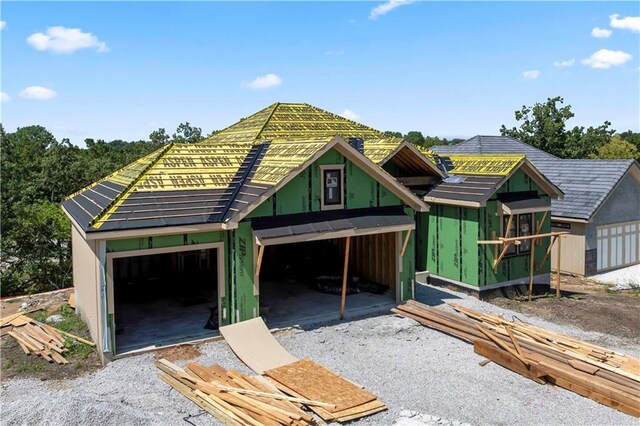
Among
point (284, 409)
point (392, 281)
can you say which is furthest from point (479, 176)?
point (284, 409)

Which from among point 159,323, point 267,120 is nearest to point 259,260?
point 159,323

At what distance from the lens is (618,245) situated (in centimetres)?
2709

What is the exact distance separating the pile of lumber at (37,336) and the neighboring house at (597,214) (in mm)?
21367

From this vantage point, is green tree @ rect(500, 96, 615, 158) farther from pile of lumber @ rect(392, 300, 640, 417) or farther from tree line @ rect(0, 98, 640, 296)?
pile of lumber @ rect(392, 300, 640, 417)

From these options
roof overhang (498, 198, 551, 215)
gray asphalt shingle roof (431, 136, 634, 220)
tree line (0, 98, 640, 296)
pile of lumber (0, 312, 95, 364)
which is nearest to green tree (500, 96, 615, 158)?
tree line (0, 98, 640, 296)

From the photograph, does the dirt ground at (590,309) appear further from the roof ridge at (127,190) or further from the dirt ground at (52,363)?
the dirt ground at (52,363)

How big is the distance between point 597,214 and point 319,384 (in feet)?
65.3

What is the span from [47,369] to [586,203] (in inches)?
903

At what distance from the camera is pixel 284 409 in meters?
9.92

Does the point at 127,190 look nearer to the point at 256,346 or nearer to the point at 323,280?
the point at 256,346

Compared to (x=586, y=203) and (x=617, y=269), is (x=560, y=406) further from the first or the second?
(x=617, y=269)

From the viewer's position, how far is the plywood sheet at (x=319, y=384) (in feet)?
34.9

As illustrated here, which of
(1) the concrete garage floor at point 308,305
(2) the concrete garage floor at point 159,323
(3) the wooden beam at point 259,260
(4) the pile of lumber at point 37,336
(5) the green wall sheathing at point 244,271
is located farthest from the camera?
(1) the concrete garage floor at point 308,305


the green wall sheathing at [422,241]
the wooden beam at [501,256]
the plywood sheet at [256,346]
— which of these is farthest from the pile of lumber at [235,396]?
the green wall sheathing at [422,241]
